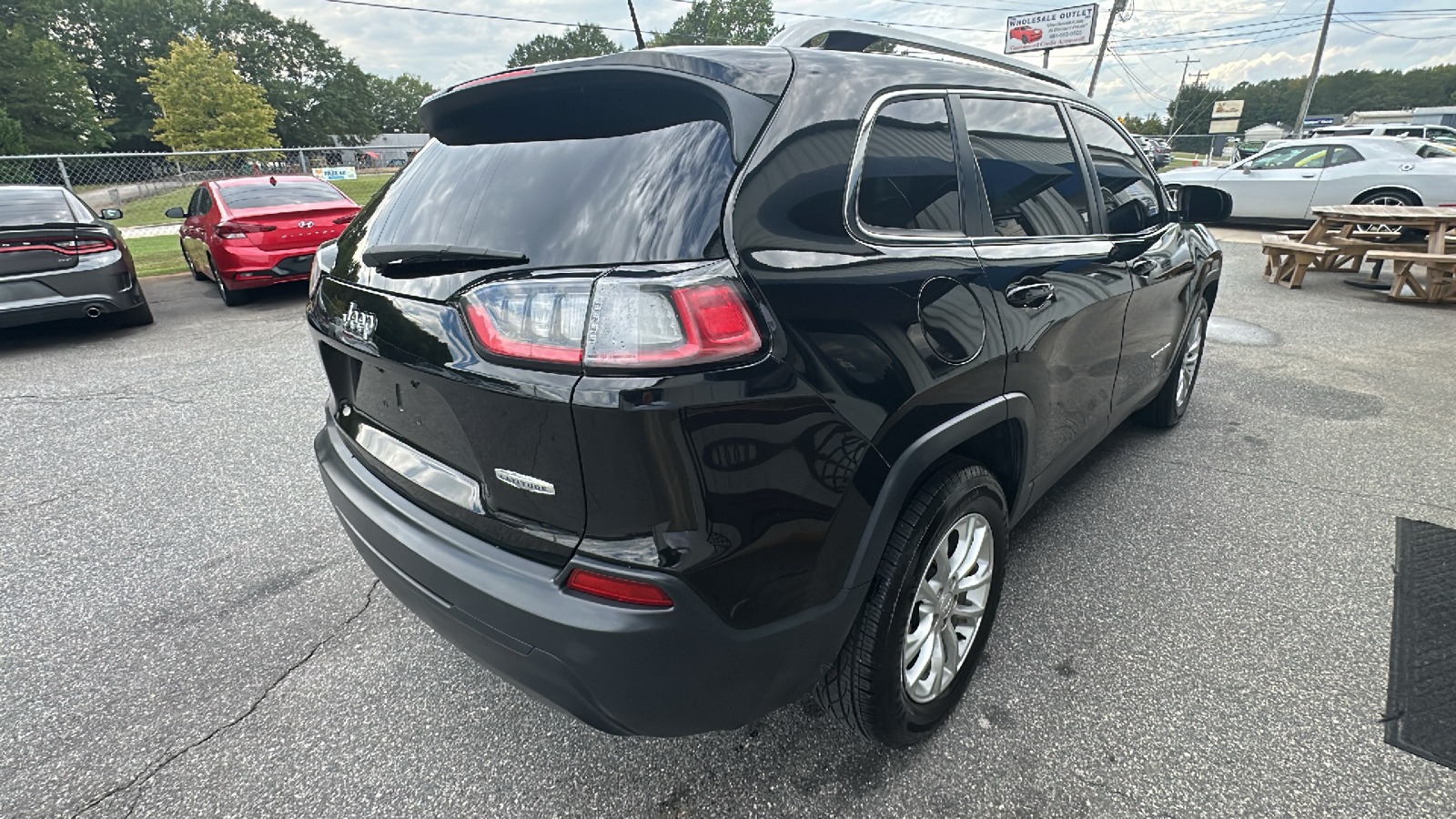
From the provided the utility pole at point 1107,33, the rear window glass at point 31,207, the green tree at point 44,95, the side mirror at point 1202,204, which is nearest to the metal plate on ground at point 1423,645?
the side mirror at point 1202,204

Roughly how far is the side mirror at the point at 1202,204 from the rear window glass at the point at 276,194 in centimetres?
821

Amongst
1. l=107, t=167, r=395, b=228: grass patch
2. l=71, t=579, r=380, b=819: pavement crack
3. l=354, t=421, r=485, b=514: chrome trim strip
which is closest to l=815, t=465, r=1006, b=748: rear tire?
l=354, t=421, r=485, b=514: chrome trim strip

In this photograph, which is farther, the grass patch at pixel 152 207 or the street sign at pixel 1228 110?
the street sign at pixel 1228 110

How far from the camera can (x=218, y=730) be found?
2.04 meters

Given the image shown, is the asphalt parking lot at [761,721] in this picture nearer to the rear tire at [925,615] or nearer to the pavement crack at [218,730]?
the pavement crack at [218,730]

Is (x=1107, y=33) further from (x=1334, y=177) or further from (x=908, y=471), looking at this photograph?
(x=908, y=471)

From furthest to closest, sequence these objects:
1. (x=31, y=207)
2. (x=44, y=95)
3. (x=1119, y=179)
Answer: (x=44, y=95) → (x=31, y=207) → (x=1119, y=179)

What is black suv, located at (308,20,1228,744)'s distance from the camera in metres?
1.31

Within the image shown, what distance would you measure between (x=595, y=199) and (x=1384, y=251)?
32.4ft

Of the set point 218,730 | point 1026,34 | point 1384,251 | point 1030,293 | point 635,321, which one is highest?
point 1026,34

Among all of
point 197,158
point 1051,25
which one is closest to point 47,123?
point 197,158

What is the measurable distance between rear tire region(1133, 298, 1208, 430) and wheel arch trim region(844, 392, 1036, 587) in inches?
97.1

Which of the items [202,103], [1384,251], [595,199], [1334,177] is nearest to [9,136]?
[202,103]

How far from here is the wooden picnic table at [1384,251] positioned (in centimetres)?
748
